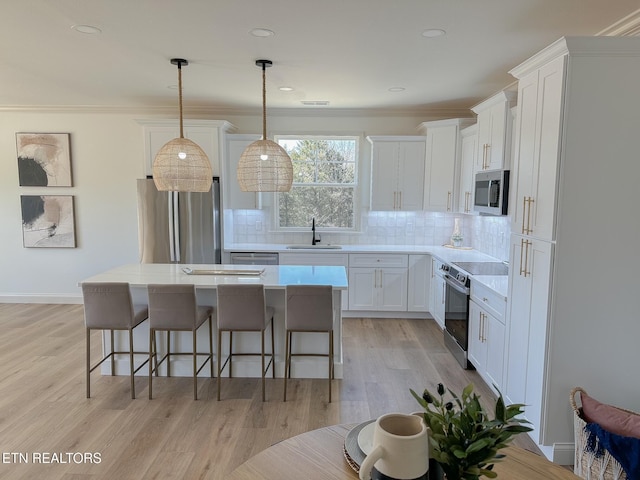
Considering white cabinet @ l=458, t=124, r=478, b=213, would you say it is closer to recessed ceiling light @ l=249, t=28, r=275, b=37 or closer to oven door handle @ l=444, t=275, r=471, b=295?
oven door handle @ l=444, t=275, r=471, b=295

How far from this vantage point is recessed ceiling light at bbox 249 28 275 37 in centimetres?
275

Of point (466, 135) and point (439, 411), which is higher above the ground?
point (466, 135)

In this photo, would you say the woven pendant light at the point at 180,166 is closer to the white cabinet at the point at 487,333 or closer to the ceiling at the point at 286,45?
the ceiling at the point at 286,45

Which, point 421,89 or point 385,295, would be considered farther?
point 385,295

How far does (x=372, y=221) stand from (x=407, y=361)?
7.46 feet

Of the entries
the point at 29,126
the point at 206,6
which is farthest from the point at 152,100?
the point at 206,6

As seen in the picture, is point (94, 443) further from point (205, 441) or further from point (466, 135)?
point (466, 135)

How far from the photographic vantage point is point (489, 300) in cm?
317

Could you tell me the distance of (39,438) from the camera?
2596 millimetres

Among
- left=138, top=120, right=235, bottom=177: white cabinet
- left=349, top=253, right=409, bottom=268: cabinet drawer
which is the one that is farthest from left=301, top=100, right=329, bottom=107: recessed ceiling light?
left=349, top=253, right=409, bottom=268: cabinet drawer

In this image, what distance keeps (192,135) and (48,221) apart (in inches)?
97.9

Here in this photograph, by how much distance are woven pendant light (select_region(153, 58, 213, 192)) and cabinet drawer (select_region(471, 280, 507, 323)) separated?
2.49 metres

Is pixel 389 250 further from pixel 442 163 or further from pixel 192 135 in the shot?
pixel 192 135

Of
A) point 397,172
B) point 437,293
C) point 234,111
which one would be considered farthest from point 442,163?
point 234,111
